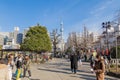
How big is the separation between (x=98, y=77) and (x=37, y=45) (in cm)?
6115

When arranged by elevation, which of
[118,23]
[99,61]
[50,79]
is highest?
[118,23]

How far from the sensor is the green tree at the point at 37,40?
73562 millimetres

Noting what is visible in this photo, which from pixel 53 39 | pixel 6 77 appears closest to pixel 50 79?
pixel 6 77

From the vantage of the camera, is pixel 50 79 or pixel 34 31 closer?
pixel 50 79

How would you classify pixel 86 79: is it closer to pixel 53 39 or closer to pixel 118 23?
pixel 118 23

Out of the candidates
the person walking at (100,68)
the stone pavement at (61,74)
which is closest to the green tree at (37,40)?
the stone pavement at (61,74)

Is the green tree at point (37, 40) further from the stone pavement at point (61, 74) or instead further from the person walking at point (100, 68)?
the person walking at point (100, 68)

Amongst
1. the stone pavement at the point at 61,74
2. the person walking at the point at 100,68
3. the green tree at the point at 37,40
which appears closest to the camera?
the person walking at the point at 100,68

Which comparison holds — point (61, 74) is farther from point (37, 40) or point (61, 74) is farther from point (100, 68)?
point (37, 40)

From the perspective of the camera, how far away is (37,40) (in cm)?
7406

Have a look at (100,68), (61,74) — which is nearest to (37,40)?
(61,74)

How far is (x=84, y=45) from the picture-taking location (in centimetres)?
9388

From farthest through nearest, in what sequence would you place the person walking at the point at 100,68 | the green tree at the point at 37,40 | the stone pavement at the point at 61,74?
the green tree at the point at 37,40 < the stone pavement at the point at 61,74 < the person walking at the point at 100,68

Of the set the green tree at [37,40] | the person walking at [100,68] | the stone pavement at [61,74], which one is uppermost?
the green tree at [37,40]
